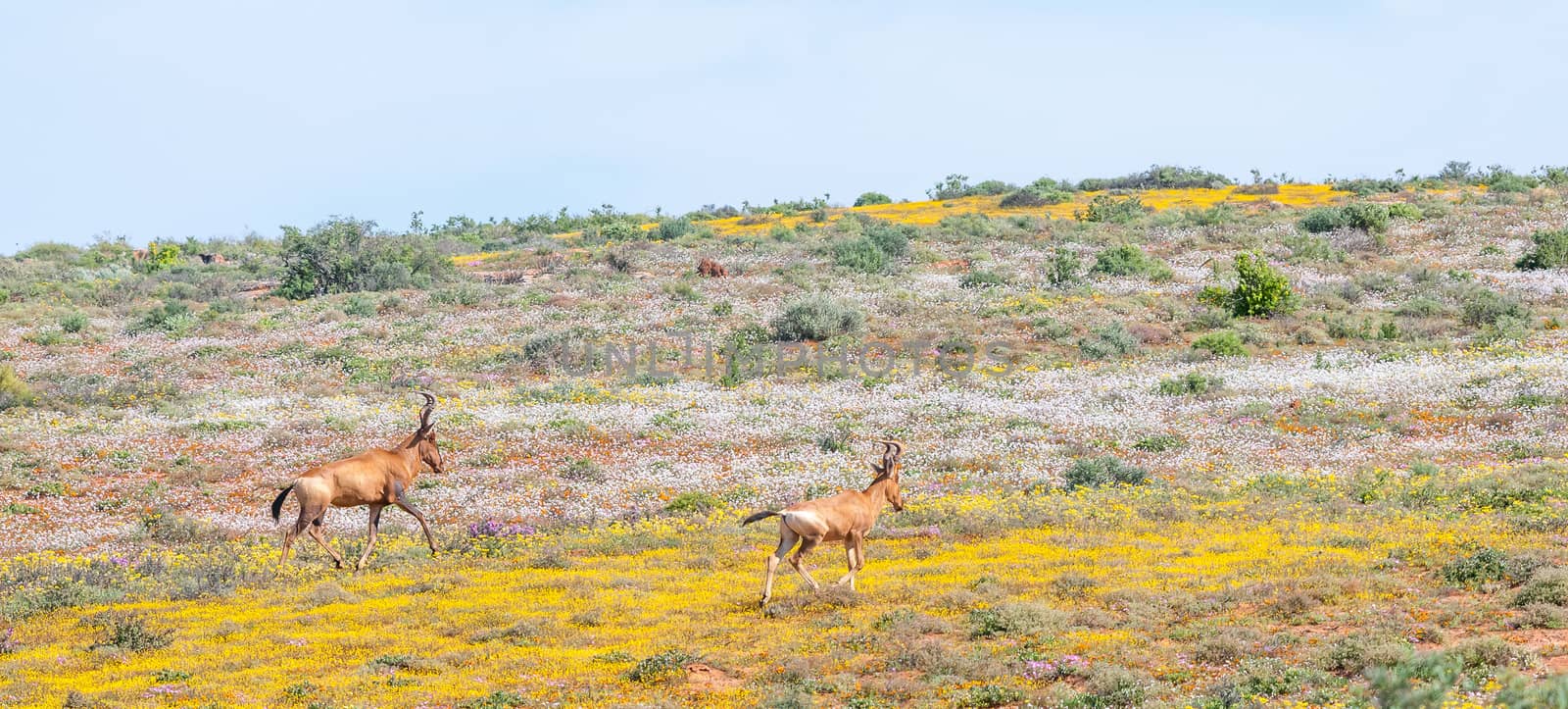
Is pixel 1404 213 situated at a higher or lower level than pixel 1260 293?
higher

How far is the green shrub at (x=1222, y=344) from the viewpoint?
3241 cm

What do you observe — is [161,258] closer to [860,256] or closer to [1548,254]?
[860,256]

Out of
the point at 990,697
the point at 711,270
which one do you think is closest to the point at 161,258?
the point at 711,270

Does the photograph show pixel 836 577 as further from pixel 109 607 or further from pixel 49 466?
pixel 49 466

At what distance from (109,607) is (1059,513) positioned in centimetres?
1222

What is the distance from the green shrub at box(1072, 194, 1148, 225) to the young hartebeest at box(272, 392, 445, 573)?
4605cm

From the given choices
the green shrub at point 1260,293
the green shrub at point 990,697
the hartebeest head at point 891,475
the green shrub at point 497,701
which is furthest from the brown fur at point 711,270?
the green shrub at point 990,697

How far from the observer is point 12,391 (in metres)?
30.1

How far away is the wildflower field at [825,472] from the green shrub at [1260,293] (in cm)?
15

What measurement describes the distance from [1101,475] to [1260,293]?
734 inches

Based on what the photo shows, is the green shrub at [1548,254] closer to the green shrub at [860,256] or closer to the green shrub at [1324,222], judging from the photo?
the green shrub at [1324,222]

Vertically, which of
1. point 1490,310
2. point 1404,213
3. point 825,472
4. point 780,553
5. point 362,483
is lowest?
point 825,472

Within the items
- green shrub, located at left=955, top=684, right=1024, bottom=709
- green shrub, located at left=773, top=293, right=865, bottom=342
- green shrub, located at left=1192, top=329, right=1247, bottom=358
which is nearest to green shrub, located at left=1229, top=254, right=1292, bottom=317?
green shrub, located at left=1192, top=329, right=1247, bottom=358

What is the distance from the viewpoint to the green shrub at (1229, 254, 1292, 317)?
36906 mm
